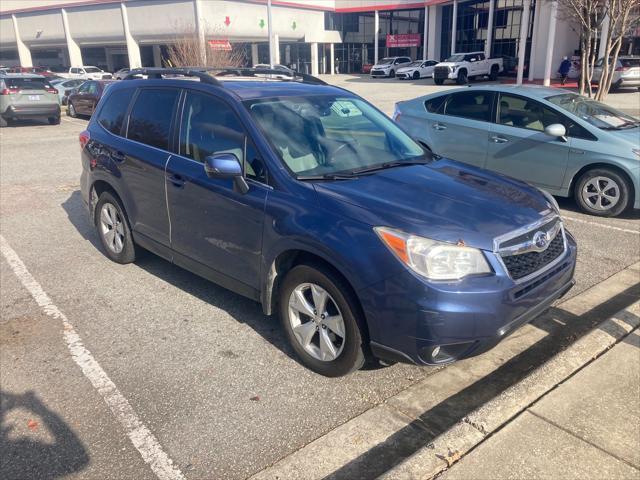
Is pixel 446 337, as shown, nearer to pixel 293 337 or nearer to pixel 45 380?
pixel 293 337

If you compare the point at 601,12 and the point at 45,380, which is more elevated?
the point at 601,12

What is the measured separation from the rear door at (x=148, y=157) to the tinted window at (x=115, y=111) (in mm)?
190

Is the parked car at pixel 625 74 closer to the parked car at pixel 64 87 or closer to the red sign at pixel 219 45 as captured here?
the red sign at pixel 219 45

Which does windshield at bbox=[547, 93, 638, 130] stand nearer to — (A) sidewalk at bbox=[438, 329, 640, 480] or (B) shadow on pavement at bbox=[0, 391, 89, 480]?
(A) sidewalk at bbox=[438, 329, 640, 480]

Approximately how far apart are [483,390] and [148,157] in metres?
3.22

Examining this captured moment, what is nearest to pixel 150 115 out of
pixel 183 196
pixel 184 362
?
pixel 183 196

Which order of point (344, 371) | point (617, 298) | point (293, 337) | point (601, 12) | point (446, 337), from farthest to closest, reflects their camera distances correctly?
point (601, 12), point (617, 298), point (293, 337), point (344, 371), point (446, 337)

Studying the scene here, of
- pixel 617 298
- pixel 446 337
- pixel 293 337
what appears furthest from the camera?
pixel 617 298

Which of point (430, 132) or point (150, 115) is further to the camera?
point (430, 132)

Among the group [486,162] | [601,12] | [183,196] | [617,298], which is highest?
[601,12]

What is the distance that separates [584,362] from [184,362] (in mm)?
2746

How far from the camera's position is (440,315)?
300 cm

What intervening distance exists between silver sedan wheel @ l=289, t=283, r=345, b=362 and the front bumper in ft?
1.02

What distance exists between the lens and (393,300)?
307 cm
